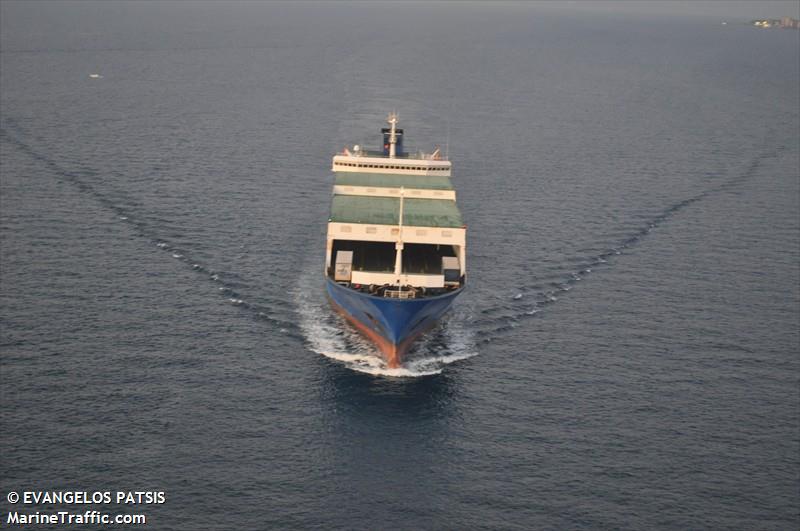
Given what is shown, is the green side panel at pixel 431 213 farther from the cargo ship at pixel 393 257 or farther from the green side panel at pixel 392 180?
the green side panel at pixel 392 180

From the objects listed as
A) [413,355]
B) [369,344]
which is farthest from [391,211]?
[413,355]

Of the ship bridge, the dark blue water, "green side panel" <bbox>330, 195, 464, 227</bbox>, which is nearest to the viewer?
the dark blue water

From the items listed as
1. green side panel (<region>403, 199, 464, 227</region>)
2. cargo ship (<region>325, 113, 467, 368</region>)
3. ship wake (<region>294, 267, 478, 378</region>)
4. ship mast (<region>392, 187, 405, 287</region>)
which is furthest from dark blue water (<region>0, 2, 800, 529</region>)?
green side panel (<region>403, 199, 464, 227</region>)

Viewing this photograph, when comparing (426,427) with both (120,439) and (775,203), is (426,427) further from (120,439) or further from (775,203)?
(775,203)

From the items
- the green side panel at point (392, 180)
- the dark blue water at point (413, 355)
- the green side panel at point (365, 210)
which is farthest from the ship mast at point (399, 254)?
the green side panel at point (392, 180)

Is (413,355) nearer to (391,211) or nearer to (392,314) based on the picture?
(392,314)

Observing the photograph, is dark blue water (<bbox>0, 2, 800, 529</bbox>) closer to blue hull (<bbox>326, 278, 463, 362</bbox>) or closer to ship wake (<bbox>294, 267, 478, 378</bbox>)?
ship wake (<bbox>294, 267, 478, 378</bbox>)

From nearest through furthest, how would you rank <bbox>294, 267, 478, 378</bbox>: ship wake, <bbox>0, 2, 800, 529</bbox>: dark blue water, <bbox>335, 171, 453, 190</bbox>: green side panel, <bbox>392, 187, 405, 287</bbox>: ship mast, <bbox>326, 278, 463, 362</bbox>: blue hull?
<bbox>0, 2, 800, 529</bbox>: dark blue water → <bbox>294, 267, 478, 378</bbox>: ship wake → <bbox>326, 278, 463, 362</bbox>: blue hull → <bbox>392, 187, 405, 287</bbox>: ship mast → <bbox>335, 171, 453, 190</bbox>: green side panel

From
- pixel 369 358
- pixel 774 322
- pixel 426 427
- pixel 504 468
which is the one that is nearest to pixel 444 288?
pixel 369 358
